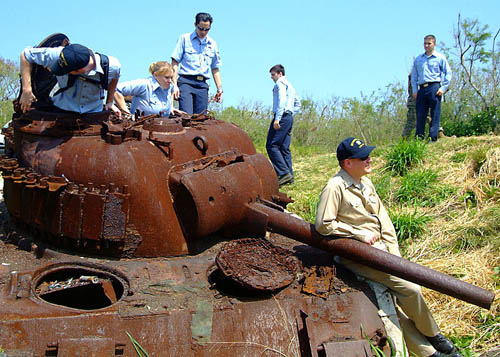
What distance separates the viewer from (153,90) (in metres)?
6.22

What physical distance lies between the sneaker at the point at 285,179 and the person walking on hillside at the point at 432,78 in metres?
2.68

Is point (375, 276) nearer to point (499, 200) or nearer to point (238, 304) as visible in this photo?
point (238, 304)

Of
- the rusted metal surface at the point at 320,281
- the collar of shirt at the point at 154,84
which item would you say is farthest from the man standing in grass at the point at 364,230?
the collar of shirt at the point at 154,84

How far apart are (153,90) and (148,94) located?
8cm

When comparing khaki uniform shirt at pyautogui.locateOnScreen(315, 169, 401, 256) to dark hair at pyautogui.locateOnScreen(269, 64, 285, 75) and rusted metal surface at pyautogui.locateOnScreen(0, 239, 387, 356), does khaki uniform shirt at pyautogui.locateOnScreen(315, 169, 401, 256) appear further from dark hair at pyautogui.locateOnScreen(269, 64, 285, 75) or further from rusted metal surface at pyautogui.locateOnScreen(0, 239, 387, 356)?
dark hair at pyautogui.locateOnScreen(269, 64, 285, 75)

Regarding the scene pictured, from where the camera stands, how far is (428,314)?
12.8 feet

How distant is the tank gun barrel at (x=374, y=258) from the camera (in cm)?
349

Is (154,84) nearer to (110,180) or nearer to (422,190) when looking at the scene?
(110,180)

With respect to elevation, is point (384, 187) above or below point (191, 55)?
below

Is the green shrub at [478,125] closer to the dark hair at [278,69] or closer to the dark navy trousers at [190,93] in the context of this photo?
the dark hair at [278,69]

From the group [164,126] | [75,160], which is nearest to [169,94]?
[164,126]

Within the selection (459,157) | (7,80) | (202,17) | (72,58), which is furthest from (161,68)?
(7,80)

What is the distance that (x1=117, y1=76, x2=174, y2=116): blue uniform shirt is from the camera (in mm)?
6113

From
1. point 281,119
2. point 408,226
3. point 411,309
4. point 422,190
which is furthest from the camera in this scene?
point 281,119
